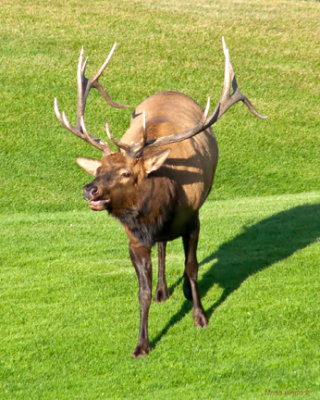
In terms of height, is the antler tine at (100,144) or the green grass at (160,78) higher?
the antler tine at (100,144)

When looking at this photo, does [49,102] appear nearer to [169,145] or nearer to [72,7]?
[72,7]

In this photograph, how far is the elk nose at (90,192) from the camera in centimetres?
798

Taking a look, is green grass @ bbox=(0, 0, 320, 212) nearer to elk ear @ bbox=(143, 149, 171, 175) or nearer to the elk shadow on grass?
the elk shadow on grass

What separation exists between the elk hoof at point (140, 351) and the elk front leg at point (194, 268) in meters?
1.02

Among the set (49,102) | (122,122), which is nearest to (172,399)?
(122,122)

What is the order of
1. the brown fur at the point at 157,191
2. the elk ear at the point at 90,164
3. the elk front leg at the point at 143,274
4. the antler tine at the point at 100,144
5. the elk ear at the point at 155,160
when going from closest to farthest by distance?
1. the brown fur at the point at 157,191
2. the elk ear at the point at 155,160
3. the antler tine at the point at 100,144
4. the elk ear at the point at 90,164
5. the elk front leg at the point at 143,274

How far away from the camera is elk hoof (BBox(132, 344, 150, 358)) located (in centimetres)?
873

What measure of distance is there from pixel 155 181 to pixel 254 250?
4580mm

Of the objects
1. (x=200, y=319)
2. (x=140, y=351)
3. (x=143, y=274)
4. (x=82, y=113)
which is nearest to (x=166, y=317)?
(x=200, y=319)

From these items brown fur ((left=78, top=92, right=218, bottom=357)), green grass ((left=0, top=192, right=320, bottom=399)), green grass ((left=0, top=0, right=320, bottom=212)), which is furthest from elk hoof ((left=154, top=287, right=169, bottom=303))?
green grass ((left=0, top=0, right=320, bottom=212))

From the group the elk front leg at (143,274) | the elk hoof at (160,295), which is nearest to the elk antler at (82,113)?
the elk front leg at (143,274)

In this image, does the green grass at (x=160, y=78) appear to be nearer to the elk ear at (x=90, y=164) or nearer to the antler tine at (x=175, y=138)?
the elk ear at (x=90, y=164)

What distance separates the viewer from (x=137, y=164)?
27.8ft

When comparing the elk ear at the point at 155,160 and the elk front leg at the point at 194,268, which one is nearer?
the elk ear at the point at 155,160
